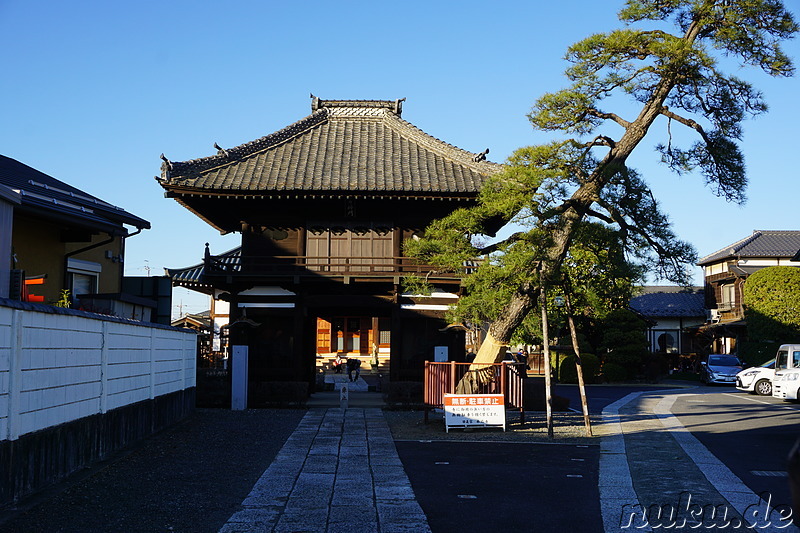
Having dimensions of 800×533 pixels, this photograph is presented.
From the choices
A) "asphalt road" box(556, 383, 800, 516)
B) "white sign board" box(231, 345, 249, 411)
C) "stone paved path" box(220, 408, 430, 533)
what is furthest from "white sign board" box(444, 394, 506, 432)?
"white sign board" box(231, 345, 249, 411)

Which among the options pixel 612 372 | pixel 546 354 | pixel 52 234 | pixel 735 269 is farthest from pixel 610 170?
pixel 735 269

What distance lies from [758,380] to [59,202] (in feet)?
87.4

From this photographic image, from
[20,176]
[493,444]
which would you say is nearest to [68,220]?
[20,176]

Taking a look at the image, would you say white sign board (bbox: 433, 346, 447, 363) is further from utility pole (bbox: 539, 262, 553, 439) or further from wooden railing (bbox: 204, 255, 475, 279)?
utility pole (bbox: 539, 262, 553, 439)

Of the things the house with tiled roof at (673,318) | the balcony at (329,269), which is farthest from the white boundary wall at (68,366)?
the house with tiled roof at (673,318)

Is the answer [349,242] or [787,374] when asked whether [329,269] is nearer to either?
[349,242]

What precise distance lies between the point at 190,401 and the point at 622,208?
1173 cm

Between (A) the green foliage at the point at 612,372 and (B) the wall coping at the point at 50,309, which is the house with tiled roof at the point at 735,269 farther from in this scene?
(B) the wall coping at the point at 50,309

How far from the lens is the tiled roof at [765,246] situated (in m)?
50.0

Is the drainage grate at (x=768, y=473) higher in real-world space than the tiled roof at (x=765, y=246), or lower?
lower

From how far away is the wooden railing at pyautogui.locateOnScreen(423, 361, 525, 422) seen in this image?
16.2m

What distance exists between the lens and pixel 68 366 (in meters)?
9.23

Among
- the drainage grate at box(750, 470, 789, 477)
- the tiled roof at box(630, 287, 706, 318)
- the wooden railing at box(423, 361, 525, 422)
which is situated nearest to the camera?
the drainage grate at box(750, 470, 789, 477)

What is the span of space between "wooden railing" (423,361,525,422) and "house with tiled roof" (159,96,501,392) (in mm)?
4573
